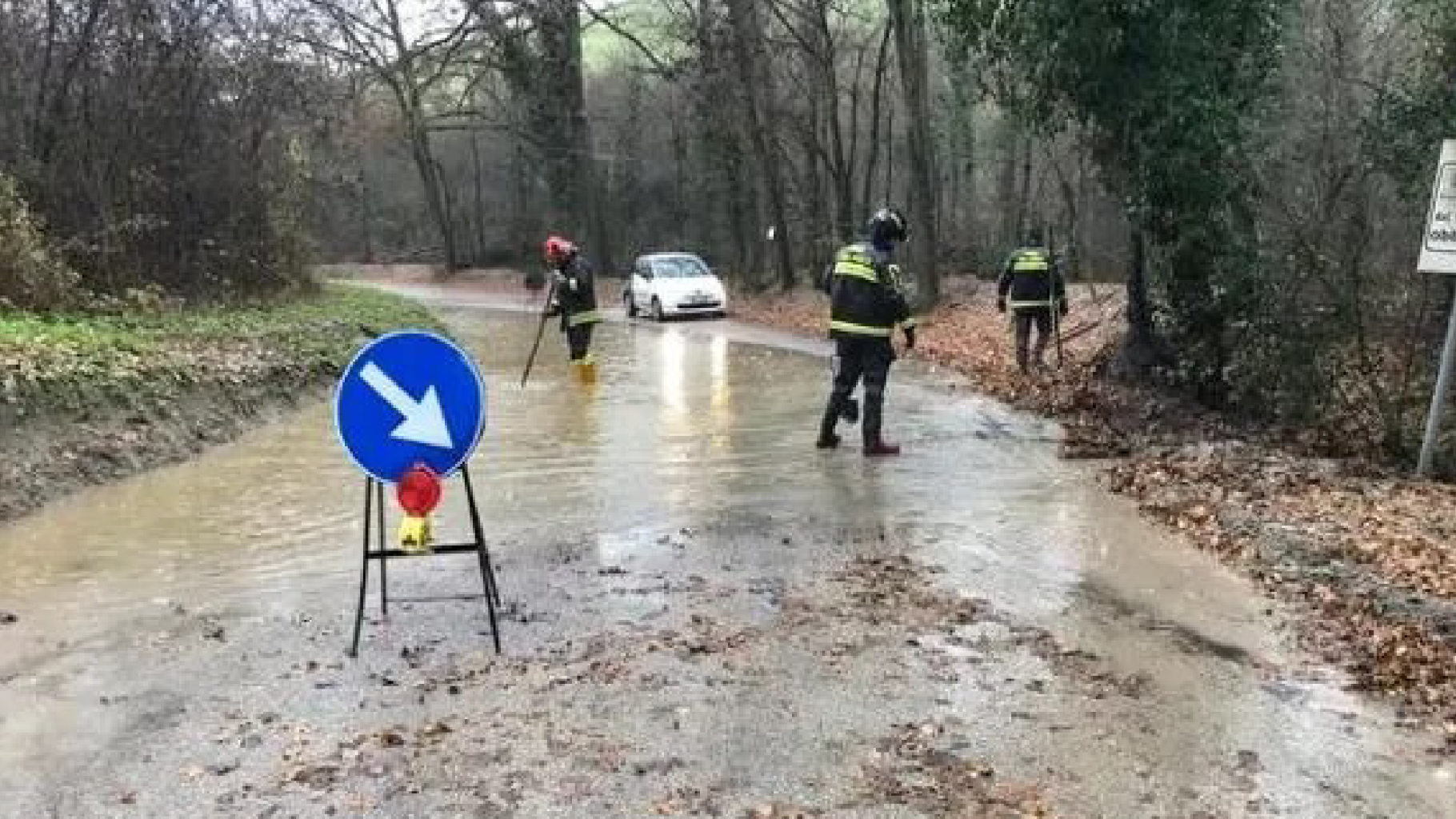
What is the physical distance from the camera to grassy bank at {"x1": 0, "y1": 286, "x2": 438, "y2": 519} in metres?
10.6

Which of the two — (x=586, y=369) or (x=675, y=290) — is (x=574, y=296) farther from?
(x=675, y=290)

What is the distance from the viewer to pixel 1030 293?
17.6 meters

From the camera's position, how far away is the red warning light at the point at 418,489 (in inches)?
252

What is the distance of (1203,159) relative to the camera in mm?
13820

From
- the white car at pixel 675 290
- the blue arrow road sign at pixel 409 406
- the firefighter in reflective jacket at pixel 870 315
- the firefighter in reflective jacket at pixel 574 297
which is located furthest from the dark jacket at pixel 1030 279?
the white car at pixel 675 290

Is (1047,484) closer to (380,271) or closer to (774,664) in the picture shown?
(774,664)

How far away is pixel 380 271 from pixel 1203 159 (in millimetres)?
52217

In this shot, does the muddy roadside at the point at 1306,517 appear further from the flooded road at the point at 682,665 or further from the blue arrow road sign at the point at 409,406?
the blue arrow road sign at the point at 409,406

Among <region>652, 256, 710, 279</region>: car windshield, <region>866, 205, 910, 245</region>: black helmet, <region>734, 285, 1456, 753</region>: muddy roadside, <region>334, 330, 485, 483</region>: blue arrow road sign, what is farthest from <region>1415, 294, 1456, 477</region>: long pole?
<region>652, 256, 710, 279</region>: car windshield

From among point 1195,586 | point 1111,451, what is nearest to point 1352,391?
point 1111,451

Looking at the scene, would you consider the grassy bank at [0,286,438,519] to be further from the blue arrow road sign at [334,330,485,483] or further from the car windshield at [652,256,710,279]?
the car windshield at [652,256,710,279]

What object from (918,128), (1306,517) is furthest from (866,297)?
(918,128)

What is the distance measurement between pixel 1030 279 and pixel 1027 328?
0.59 meters

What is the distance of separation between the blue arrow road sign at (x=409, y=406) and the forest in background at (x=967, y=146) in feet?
27.2
